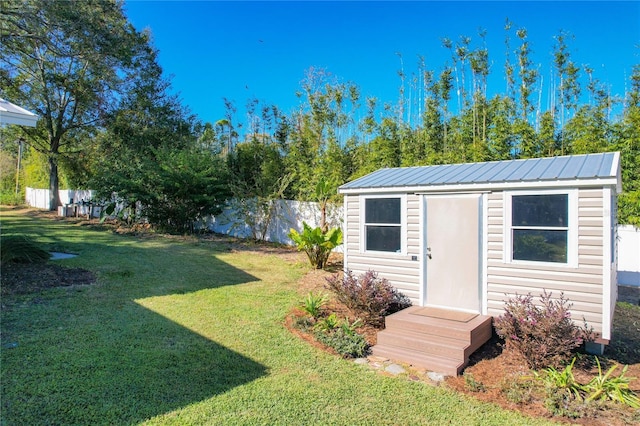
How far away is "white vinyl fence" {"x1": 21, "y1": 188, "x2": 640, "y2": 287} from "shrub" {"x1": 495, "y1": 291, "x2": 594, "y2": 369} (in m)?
4.76

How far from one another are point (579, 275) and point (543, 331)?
91 centimetres

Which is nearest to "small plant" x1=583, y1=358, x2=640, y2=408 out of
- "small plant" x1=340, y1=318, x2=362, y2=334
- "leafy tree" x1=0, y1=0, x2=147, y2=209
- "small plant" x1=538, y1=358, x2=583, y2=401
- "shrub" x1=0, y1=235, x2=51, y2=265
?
"small plant" x1=538, y1=358, x2=583, y2=401

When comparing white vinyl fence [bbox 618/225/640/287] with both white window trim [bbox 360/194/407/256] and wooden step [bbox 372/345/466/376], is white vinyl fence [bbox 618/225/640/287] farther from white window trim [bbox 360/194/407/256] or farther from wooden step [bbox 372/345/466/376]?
wooden step [bbox 372/345/466/376]

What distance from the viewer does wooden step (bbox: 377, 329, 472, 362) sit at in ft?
13.7

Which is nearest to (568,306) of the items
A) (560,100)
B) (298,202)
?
(560,100)

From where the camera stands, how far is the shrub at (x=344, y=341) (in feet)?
14.7

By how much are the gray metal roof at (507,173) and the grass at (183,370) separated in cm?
267

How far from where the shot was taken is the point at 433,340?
14.5 feet

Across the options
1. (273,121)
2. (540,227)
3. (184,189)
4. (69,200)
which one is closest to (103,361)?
(540,227)

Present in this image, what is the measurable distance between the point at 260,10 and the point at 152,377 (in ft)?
30.9

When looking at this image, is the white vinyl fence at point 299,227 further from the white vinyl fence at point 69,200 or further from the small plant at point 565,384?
the small plant at point 565,384

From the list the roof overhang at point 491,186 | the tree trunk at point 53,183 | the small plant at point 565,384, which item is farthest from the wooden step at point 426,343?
the tree trunk at point 53,183

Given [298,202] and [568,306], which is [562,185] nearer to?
[568,306]

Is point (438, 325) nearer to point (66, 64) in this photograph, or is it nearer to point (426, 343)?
point (426, 343)
